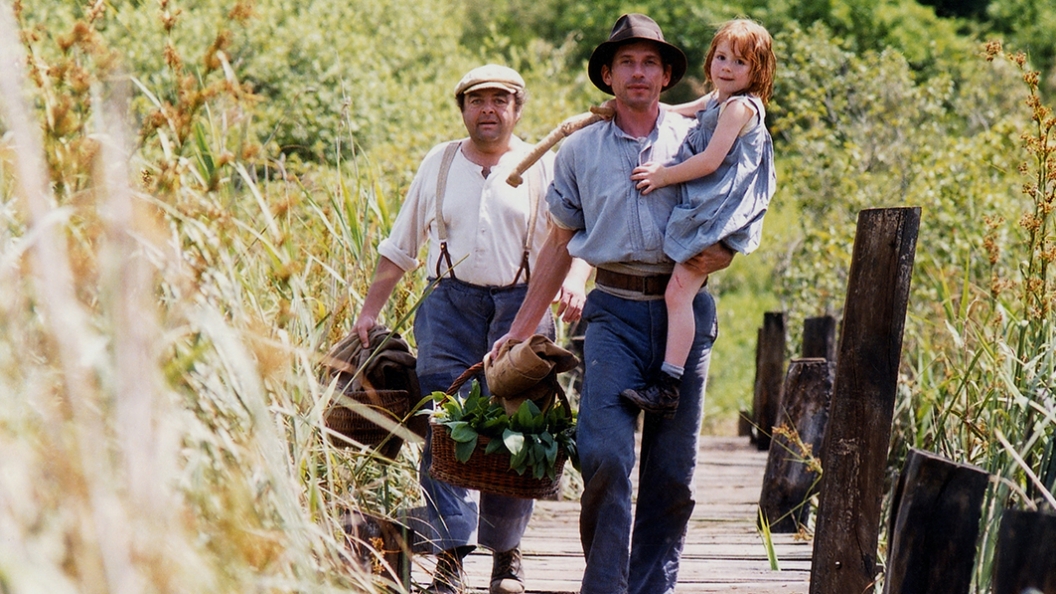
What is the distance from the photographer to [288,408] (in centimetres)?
289

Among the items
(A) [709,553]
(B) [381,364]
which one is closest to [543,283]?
(B) [381,364]

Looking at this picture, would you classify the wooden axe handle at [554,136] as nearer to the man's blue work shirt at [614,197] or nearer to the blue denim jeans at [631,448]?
the man's blue work shirt at [614,197]

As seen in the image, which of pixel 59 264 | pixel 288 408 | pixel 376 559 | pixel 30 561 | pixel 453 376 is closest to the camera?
pixel 30 561

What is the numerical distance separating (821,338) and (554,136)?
4.80 meters

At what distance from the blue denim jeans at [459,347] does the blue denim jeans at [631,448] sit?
631 mm

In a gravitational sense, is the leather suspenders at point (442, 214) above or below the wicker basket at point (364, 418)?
above

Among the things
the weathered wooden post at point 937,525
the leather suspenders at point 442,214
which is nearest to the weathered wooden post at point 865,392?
the weathered wooden post at point 937,525

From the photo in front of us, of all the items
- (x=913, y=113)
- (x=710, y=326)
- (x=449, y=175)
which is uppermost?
(x=913, y=113)

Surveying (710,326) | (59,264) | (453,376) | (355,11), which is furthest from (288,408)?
(355,11)

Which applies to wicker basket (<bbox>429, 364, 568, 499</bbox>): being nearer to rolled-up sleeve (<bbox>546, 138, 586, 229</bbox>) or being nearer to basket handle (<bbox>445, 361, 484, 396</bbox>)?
basket handle (<bbox>445, 361, 484, 396</bbox>)

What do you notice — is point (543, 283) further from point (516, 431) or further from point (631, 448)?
point (631, 448)

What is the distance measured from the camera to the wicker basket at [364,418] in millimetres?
4414

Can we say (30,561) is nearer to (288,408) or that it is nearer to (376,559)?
(288,408)

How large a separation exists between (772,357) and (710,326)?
5.41 metres
